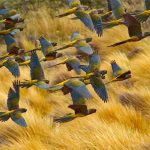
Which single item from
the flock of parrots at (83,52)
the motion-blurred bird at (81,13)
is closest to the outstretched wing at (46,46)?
the flock of parrots at (83,52)

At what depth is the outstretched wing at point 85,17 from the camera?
8.14 ft

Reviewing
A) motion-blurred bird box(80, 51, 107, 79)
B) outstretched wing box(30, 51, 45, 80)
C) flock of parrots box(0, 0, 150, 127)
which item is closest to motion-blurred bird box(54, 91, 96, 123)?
flock of parrots box(0, 0, 150, 127)

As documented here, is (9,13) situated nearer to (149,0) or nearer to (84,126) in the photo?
(149,0)

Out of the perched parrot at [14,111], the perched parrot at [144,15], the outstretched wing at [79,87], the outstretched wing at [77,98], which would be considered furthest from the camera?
the perched parrot at [14,111]

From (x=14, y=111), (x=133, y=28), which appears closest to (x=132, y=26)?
(x=133, y=28)

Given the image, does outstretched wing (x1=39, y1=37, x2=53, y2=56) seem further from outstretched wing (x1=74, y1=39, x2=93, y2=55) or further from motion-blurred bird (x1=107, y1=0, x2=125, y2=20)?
motion-blurred bird (x1=107, y1=0, x2=125, y2=20)

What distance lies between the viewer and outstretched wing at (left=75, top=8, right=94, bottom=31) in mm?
2480

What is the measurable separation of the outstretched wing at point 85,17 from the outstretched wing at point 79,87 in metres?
0.28

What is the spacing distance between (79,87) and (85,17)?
37 cm

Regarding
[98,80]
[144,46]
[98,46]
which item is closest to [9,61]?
[98,80]

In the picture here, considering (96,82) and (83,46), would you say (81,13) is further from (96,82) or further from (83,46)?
(96,82)

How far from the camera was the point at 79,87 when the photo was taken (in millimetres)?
2389

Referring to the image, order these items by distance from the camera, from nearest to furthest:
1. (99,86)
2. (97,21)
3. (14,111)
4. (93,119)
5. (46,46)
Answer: (99,86) → (97,21) → (14,111) → (46,46) → (93,119)

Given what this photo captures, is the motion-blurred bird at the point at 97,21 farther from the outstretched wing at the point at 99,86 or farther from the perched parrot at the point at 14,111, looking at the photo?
the perched parrot at the point at 14,111
